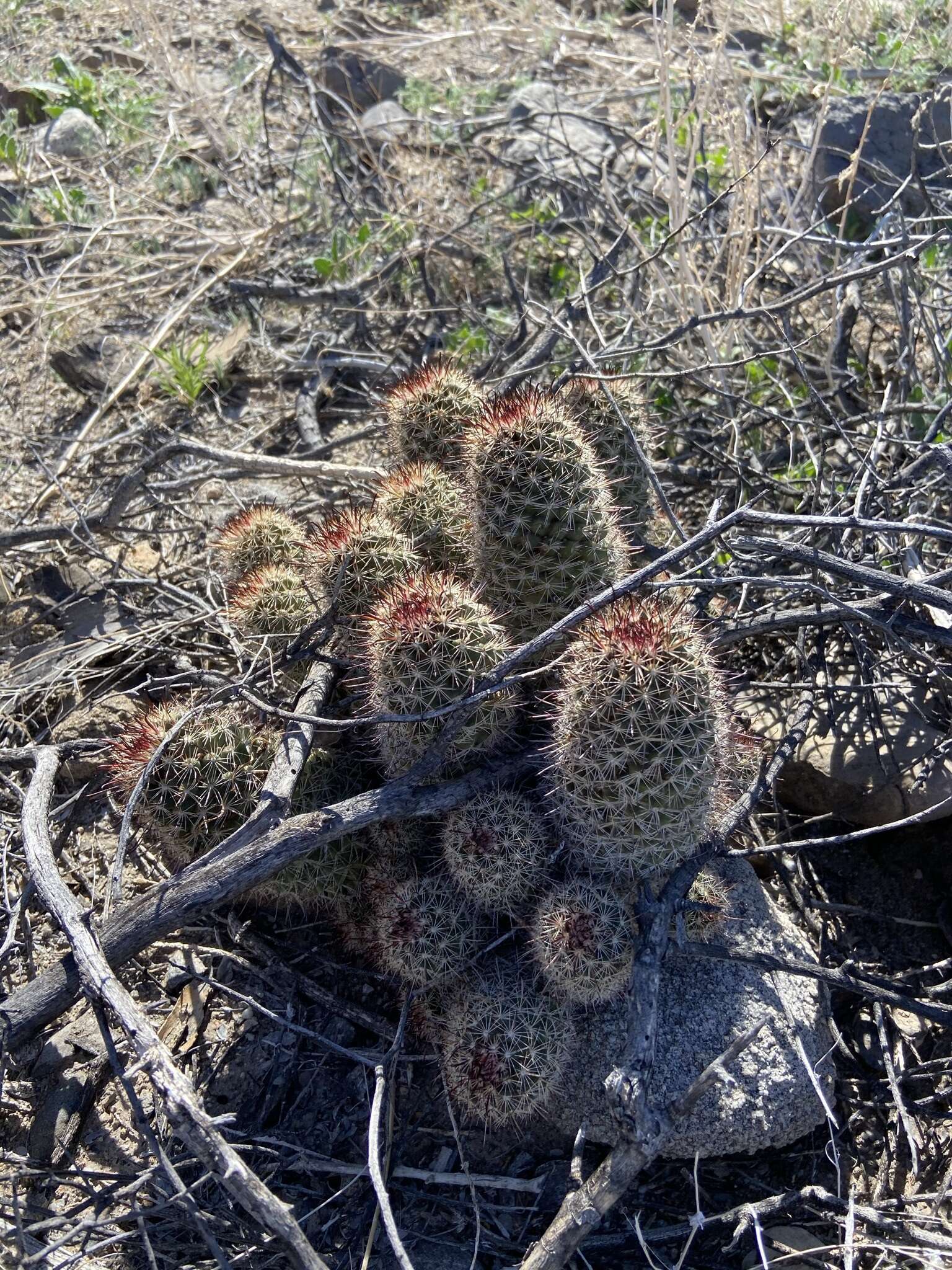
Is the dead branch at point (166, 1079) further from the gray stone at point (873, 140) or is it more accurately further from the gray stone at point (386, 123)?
the gray stone at point (873, 140)

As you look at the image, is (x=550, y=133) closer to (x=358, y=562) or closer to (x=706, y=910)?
(x=358, y=562)

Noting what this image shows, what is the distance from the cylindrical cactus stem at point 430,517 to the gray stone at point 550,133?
2736mm

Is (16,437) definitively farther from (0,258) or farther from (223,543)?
(223,543)

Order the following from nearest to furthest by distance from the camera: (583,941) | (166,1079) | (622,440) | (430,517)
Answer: (166,1079) < (583,941) < (430,517) < (622,440)

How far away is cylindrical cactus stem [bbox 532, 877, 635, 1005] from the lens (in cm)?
221

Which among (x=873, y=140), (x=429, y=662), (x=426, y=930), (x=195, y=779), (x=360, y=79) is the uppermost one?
(x=360, y=79)

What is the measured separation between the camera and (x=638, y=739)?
2104 mm

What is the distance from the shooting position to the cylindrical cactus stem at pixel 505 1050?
7.31 ft

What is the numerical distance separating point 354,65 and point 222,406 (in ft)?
9.30

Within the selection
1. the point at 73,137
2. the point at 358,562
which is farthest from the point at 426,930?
the point at 73,137

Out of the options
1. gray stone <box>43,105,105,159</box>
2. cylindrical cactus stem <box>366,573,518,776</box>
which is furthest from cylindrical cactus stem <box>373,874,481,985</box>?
gray stone <box>43,105,105,159</box>

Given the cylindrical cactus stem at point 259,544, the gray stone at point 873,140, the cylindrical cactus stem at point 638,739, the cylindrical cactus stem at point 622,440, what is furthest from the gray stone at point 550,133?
the cylindrical cactus stem at point 638,739

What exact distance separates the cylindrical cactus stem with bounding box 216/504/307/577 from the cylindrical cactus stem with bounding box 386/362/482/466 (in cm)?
43

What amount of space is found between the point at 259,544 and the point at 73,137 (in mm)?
3691
